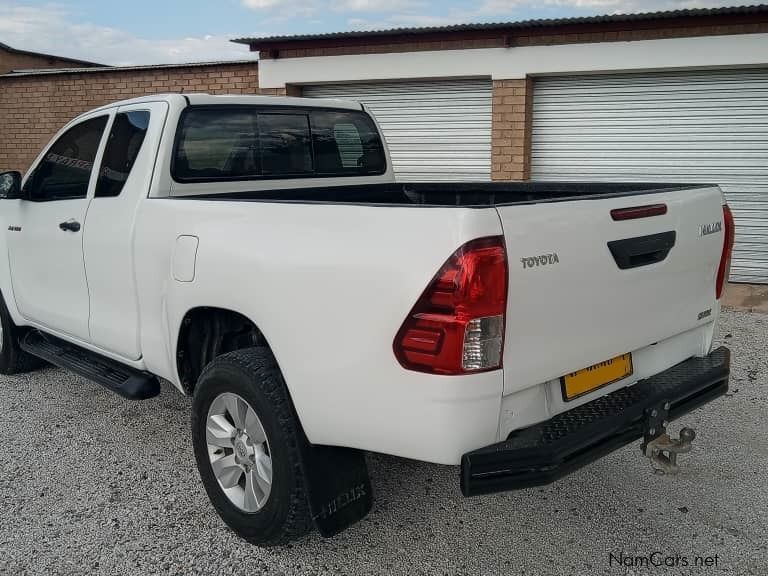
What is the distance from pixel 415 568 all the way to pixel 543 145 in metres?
7.94

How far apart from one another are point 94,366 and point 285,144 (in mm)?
1770


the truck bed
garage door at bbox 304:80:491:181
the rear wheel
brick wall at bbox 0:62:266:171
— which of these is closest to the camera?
the truck bed

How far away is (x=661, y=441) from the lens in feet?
10.1

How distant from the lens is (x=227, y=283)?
308 cm

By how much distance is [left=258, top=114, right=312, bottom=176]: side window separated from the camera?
435 centimetres

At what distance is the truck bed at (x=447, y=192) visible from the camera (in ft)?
13.1

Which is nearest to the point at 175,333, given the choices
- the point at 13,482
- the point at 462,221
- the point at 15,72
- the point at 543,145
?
the point at 13,482

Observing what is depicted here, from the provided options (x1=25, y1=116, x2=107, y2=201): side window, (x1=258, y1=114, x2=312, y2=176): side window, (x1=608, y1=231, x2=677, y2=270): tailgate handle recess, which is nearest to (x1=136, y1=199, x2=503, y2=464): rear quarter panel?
(x1=608, y1=231, x2=677, y2=270): tailgate handle recess

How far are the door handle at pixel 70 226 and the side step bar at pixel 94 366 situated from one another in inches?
30.8

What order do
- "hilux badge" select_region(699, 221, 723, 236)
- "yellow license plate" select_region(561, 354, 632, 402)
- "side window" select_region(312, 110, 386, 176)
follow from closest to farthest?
"yellow license plate" select_region(561, 354, 632, 402), "hilux badge" select_region(699, 221, 723, 236), "side window" select_region(312, 110, 386, 176)

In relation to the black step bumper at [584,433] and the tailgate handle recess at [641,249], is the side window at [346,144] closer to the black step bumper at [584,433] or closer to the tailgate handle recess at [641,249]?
the tailgate handle recess at [641,249]

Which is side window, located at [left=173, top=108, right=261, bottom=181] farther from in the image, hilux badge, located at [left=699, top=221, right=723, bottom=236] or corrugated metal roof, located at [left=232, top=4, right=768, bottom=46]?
corrugated metal roof, located at [left=232, top=4, right=768, bottom=46]

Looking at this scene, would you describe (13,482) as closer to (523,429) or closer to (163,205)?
(163,205)

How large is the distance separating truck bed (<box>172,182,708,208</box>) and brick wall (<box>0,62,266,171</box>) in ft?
22.5
